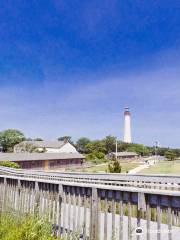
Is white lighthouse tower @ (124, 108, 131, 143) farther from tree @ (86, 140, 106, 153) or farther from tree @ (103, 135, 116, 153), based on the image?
tree @ (86, 140, 106, 153)

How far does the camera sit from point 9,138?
107 metres

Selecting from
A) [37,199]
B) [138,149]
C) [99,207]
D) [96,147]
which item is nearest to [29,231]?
[99,207]

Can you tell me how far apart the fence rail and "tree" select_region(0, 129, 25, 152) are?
10088cm

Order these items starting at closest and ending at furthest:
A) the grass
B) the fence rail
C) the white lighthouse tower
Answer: the fence rail
the grass
the white lighthouse tower

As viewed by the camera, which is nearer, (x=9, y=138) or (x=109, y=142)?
(x=9, y=138)

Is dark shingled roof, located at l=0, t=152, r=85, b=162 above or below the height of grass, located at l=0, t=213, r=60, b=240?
below

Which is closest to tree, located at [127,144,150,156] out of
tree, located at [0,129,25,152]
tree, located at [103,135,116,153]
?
tree, located at [103,135,116,153]

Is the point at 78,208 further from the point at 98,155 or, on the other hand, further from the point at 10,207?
the point at 98,155

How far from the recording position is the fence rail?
4121 mm

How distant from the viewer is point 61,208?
19.4ft

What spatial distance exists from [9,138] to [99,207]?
10597 centimetres

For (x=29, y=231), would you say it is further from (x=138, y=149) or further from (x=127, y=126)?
(x=127, y=126)

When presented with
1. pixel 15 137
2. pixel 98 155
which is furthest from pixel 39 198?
pixel 15 137

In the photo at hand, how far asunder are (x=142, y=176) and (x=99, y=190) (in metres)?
8.15
